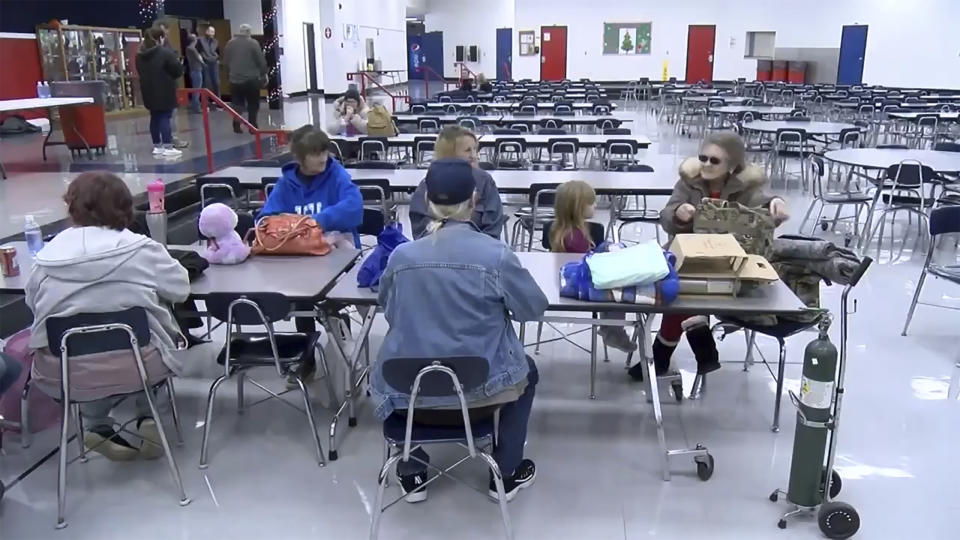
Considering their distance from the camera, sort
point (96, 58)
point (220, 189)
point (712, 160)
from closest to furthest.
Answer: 1. point (712, 160)
2. point (220, 189)
3. point (96, 58)

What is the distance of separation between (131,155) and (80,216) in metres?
6.95

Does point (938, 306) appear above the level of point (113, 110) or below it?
below

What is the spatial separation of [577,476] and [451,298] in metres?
1.09

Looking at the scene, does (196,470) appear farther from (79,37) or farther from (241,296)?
(79,37)

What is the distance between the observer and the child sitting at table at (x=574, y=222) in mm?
3662

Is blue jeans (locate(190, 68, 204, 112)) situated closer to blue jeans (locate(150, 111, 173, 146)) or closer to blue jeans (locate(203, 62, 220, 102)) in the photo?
blue jeans (locate(203, 62, 220, 102))

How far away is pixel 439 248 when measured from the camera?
2246 millimetres

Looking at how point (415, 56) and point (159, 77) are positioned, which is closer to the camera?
point (159, 77)

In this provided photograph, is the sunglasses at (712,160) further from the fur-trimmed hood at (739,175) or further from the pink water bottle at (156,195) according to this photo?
the pink water bottle at (156,195)

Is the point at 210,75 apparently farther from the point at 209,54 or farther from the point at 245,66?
the point at 245,66

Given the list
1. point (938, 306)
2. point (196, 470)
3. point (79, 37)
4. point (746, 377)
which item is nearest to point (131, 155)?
point (79, 37)

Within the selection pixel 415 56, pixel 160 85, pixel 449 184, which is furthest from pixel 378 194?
pixel 415 56

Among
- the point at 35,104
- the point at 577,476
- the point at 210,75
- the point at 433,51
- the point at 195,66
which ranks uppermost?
the point at 433,51

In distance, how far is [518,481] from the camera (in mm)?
2787
